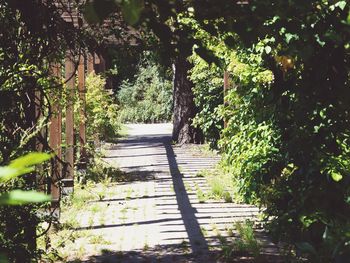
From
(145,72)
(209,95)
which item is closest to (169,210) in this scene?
(209,95)

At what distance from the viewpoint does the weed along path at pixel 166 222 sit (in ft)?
18.6

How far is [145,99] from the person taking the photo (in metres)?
37.9

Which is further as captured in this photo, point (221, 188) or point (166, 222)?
point (221, 188)

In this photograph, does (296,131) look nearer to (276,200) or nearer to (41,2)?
(276,200)

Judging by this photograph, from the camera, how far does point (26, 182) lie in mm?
4148

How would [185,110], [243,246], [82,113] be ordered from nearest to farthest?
[243,246], [82,113], [185,110]

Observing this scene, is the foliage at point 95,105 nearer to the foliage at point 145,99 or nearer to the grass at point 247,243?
the grass at point 247,243

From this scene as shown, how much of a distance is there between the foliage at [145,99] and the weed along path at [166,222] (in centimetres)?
2385

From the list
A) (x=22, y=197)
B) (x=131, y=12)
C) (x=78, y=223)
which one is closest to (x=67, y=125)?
(x=78, y=223)

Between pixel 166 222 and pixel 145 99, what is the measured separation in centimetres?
3095

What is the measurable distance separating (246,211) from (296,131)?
3.92m

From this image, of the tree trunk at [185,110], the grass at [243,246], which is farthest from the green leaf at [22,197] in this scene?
the tree trunk at [185,110]

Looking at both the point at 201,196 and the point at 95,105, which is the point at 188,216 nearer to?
the point at 201,196

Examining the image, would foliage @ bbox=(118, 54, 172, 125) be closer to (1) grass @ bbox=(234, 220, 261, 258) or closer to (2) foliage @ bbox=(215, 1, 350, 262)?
(1) grass @ bbox=(234, 220, 261, 258)
